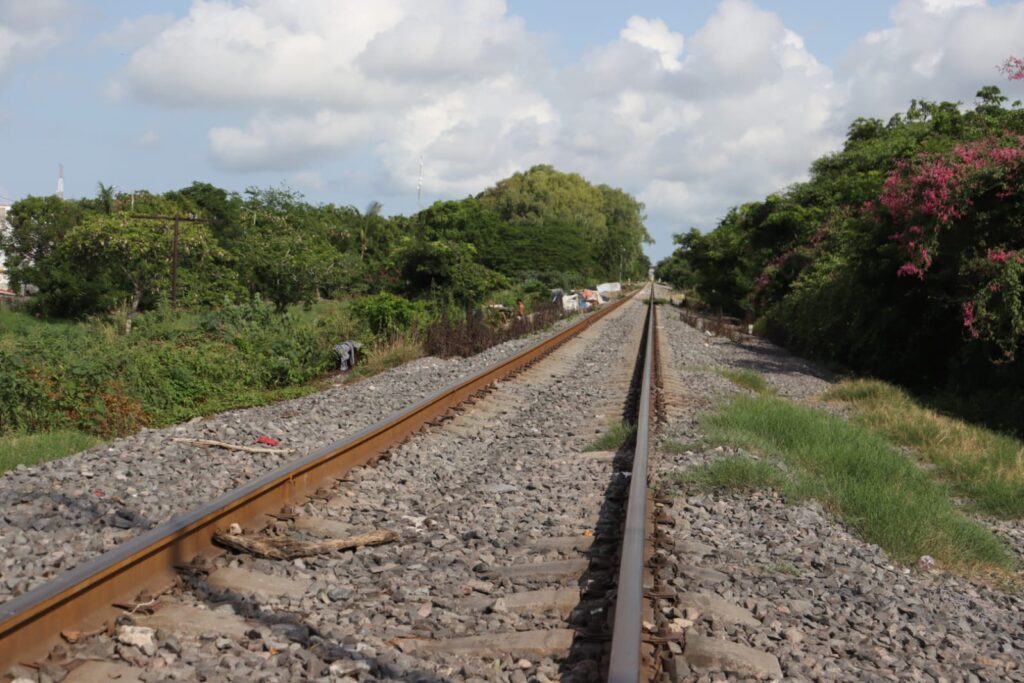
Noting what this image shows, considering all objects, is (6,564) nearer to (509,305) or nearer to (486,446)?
(486,446)

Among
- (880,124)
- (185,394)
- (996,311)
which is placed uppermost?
(880,124)

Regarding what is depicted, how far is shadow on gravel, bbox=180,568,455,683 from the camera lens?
131 inches

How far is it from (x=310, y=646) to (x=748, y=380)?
13058mm

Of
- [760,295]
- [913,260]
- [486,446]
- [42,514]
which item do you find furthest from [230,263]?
[42,514]

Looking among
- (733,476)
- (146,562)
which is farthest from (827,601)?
(146,562)

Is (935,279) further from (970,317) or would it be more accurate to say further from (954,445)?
(954,445)

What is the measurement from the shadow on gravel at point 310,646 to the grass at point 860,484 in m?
3.50

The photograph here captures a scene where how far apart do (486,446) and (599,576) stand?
4.04m

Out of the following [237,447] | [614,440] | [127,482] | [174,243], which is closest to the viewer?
[127,482]

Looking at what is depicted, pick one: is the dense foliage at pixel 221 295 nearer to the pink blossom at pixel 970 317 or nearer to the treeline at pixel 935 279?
the treeline at pixel 935 279

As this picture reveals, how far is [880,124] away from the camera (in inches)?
1858

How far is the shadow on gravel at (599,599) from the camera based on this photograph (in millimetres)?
3400

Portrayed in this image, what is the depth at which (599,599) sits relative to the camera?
4.16 m

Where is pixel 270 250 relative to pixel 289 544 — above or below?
above
